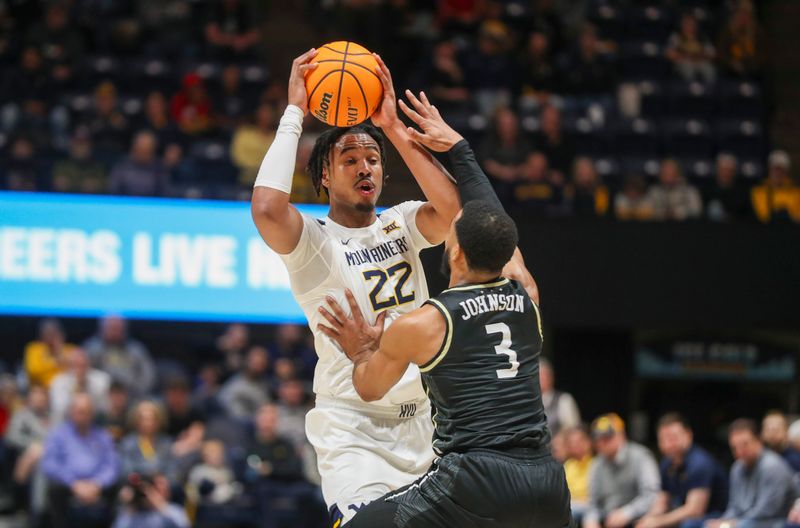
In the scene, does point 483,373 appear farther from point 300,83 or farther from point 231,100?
point 231,100

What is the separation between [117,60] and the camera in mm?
14914

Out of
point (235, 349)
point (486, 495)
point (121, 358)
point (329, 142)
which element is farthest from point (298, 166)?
point (486, 495)

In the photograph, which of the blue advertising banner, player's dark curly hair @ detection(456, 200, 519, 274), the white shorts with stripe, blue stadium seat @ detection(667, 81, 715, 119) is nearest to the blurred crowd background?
blue stadium seat @ detection(667, 81, 715, 119)

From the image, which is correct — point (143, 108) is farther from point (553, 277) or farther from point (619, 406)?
point (619, 406)

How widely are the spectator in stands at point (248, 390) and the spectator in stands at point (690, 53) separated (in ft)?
22.2

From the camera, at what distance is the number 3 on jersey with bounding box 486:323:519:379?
14.4ft

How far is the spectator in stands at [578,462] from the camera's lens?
36.1 ft

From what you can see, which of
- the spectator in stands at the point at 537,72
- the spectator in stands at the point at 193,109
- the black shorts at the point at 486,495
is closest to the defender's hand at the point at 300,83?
the black shorts at the point at 486,495

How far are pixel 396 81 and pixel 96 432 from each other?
583cm

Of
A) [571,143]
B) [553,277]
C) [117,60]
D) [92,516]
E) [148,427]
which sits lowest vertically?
[92,516]

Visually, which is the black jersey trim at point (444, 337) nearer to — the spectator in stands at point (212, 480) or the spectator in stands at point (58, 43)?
the spectator in stands at point (212, 480)

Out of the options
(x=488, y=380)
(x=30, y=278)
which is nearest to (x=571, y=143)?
(x=30, y=278)

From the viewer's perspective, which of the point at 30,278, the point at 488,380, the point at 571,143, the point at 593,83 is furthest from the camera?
the point at 593,83

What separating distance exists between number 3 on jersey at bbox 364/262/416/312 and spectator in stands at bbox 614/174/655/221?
8.28 meters
